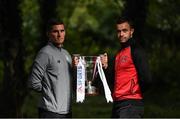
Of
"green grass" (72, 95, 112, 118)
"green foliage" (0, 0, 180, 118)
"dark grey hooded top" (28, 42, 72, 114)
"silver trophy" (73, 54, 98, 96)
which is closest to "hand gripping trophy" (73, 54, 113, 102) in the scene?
"silver trophy" (73, 54, 98, 96)

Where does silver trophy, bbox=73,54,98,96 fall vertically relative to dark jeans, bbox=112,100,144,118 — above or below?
above

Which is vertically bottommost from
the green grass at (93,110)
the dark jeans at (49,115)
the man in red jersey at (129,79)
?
the green grass at (93,110)

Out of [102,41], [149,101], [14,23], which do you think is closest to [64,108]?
[14,23]

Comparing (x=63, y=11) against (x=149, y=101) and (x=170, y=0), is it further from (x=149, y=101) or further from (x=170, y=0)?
(x=149, y=101)

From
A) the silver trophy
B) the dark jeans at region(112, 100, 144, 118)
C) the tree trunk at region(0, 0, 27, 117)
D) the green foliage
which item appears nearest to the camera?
the dark jeans at region(112, 100, 144, 118)

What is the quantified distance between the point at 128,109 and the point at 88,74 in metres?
0.77

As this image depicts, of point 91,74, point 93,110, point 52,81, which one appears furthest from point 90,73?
point 93,110

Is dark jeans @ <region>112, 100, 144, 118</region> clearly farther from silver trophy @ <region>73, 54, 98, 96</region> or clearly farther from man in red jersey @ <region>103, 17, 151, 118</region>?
silver trophy @ <region>73, 54, 98, 96</region>

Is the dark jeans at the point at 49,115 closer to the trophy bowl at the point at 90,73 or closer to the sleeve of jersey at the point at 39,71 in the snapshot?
the sleeve of jersey at the point at 39,71

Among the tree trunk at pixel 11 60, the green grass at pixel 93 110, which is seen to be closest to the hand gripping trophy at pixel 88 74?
the tree trunk at pixel 11 60

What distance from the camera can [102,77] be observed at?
6.70 meters

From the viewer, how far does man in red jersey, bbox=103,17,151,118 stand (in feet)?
20.8

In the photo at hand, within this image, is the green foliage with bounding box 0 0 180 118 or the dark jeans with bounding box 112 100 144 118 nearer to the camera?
the dark jeans with bounding box 112 100 144 118

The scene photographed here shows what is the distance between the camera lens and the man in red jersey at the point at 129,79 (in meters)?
6.34
